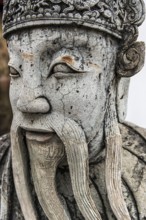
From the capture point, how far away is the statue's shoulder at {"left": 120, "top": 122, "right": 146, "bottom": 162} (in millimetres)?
1406

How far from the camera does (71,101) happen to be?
1.24m

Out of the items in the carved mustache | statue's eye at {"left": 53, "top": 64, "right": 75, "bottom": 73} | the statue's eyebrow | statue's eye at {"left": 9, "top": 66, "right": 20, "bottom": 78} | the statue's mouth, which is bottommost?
the carved mustache

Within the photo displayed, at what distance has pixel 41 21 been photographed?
1222 mm

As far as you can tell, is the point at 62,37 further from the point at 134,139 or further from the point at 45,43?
the point at 134,139

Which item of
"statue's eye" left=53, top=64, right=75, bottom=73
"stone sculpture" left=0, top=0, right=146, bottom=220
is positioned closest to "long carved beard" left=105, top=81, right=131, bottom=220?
"stone sculpture" left=0, top=0, right=146, bottom=220

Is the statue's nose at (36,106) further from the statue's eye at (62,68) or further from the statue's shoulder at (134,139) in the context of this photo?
the statue's shoulder at (134,139)

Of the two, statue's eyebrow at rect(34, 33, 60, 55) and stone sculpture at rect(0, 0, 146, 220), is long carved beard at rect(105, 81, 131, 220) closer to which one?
stone sculpture at rect(0, 0, 146, 220)

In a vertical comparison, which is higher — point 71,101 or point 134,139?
point 71,101

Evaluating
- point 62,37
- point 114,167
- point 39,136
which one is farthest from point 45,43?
point 114,167

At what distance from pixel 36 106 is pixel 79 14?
0.65ft

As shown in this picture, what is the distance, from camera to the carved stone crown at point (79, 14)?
3.99 feet

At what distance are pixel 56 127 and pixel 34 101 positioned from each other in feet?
0.22

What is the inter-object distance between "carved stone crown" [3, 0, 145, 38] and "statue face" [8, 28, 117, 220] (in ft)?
0.07

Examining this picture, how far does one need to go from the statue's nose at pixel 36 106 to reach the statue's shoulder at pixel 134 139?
25cm
